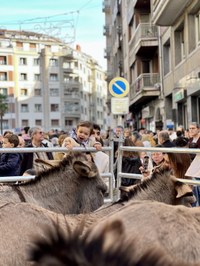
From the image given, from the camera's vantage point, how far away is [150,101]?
125ft

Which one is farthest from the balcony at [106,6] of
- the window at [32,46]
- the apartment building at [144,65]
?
the apartment building at [144,65]

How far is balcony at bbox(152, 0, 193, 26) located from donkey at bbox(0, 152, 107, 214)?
19.2 m

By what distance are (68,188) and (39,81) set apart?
9227 cm

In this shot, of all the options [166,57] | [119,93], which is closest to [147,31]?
[166,57]

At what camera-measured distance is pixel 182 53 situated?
2675 centimetres

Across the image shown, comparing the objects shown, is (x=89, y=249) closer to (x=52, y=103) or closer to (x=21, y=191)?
(x=21, y=191)

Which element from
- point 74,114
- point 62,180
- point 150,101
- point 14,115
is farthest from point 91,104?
point 62,180

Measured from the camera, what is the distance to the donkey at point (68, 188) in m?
4.93

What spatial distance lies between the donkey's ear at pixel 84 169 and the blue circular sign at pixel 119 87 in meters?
9.94

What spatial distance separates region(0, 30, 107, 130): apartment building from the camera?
9350cm

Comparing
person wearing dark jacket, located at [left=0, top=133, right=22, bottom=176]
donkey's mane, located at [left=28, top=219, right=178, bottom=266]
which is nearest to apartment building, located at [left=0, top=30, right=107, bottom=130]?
person wearing dark jacket, located at [left=0, top=133, right=22, bottom=176]

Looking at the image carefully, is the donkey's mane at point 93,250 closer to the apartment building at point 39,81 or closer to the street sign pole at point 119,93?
the street sign pole at point 119,93

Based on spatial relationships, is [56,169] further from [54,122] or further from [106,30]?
[54,122]

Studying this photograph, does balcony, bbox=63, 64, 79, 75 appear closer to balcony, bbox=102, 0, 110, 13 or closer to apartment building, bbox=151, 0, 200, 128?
balcony, bbox=102, 0, 110, 13
